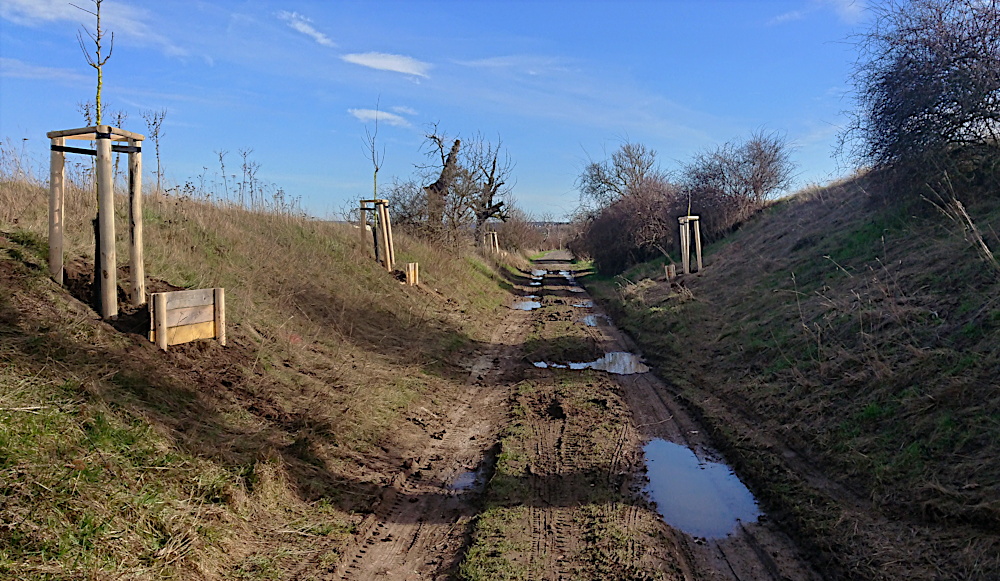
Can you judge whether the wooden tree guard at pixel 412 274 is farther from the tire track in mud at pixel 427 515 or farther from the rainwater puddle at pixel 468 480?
the rainwater puddle at pixel 468 480

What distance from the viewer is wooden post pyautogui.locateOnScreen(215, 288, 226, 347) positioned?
288 inches

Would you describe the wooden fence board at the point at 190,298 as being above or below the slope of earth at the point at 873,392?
above

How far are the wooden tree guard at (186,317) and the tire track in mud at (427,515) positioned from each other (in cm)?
306

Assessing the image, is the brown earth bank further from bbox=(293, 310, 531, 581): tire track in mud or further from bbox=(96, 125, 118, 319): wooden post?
bbox=(96, 125, 118, 319): wooden post

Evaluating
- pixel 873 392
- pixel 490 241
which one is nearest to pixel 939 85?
pixel 873 392

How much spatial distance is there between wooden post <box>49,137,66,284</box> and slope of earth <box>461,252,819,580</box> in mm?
5415

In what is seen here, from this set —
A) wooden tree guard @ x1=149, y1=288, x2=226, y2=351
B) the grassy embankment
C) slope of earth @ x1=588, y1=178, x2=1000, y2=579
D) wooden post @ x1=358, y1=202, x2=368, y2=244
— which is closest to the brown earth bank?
the grassy embankment

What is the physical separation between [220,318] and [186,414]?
1929mm

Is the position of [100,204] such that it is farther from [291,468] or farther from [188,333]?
[291,468]

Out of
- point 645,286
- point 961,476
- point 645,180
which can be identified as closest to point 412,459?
point 961,476

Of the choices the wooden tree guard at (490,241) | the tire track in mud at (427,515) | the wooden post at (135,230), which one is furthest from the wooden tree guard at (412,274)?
the wooden tree guard at (490,241)

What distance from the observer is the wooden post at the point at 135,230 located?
683cm

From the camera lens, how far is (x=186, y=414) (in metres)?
5.77

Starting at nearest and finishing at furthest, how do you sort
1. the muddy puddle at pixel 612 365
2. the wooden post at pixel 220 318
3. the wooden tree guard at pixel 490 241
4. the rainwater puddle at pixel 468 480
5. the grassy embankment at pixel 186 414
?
the grassy embankment at pixel 186 414
the rainwater puddle at pixel 468 480
the wooden post at pixel 220 318
the muddy puddle at pixel 612 365
the wooden tree guard at pixel 490 241
